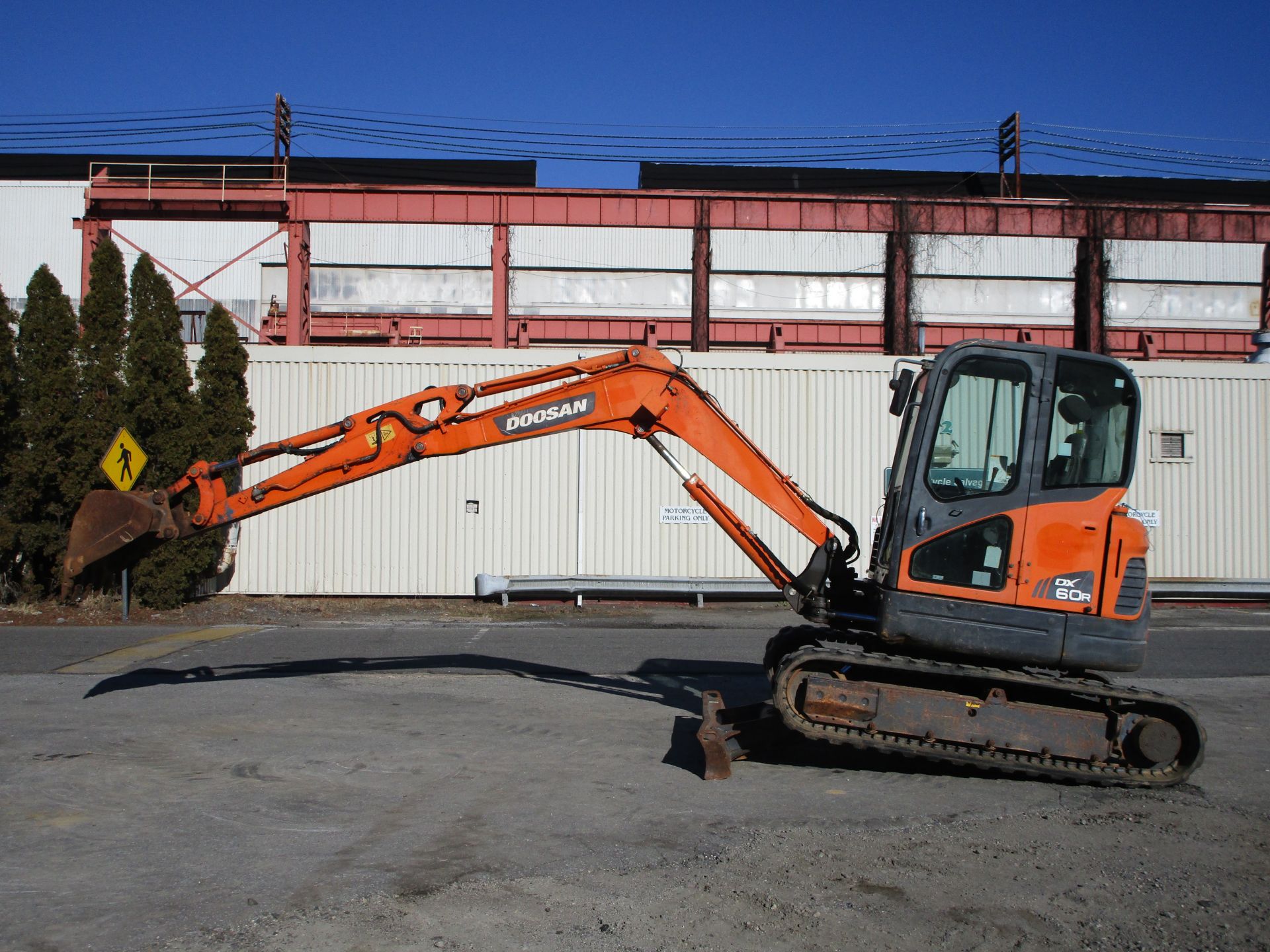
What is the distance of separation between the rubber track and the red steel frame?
20694mm

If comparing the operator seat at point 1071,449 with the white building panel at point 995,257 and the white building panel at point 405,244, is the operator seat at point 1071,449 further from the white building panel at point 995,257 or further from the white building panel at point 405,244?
the white building panel at point 995,257

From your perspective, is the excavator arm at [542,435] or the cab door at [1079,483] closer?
the cab door at [1079,483]

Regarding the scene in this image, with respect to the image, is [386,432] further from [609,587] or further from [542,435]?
[609,587]

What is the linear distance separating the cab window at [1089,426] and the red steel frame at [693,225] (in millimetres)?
20246

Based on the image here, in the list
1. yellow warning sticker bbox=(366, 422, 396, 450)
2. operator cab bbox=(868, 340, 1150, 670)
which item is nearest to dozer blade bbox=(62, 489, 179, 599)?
yellow warning sticker bbox=(366, 422, 396, 450)

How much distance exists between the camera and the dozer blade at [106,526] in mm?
7402

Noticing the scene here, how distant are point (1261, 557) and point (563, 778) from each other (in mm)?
16735

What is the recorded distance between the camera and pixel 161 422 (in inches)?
639

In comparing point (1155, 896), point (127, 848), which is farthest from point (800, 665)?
point (127, 848)

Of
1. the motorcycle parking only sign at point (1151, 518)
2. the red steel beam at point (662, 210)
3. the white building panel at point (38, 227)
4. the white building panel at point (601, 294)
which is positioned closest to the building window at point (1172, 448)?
the motorcycle parking only sign at point (1151, 518)

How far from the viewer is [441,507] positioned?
17797mm

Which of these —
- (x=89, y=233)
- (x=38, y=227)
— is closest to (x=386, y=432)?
(x=89, y=233)

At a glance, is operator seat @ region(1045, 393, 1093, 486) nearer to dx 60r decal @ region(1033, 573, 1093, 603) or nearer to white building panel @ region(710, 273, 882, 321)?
dx 60r decal @ region(1033, 573, 1093, 603)

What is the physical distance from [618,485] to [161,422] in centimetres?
770
